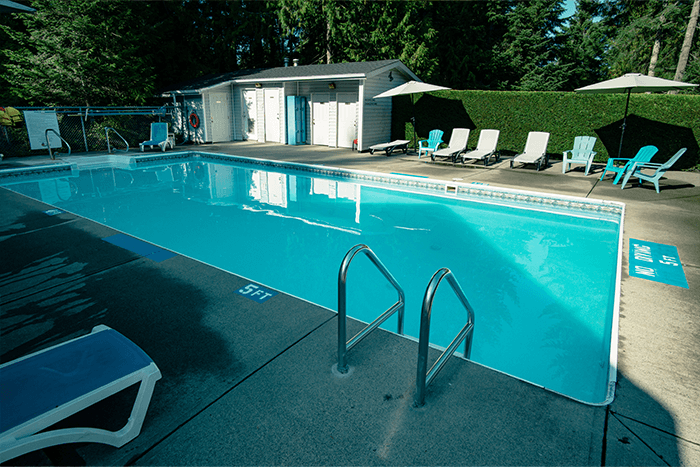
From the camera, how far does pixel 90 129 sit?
14.8m

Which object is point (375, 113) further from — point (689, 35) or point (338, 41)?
point (689, 35)

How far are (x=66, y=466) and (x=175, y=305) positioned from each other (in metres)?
1.69

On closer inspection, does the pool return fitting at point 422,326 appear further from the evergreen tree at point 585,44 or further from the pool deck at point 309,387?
the evergreen tree at point 585,44

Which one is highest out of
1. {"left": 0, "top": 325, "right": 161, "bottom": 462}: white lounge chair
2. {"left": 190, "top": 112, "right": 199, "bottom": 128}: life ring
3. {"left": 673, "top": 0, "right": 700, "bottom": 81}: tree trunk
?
{"left": 673, "top": 0, "right": 700, "bottom": 81}: tree trunk

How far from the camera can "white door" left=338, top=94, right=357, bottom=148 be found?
15.0 metres

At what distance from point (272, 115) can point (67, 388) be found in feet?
53.6

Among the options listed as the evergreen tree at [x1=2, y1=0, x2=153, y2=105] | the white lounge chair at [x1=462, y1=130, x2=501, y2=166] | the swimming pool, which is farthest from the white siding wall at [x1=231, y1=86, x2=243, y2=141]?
the white lounge chair at [x1=462, y1=130, x2=501, y2=166]

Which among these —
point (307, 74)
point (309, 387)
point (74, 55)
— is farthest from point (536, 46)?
point (309, 387)

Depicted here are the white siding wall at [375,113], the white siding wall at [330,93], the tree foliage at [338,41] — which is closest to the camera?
the white siding wall at [375,113]

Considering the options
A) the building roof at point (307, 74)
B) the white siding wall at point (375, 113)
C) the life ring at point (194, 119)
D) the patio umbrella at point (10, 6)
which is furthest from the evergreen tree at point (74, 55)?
the patio umbrella at point (10, 6)

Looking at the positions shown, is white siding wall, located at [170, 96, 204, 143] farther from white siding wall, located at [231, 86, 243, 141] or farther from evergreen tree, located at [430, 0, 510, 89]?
evergreen tree, located at [430, 0, 510, 89]

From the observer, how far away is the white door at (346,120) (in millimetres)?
15000

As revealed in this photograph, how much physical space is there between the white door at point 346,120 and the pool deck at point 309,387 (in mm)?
11853

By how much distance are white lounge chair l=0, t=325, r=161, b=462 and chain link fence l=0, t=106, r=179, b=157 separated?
14.4 metres
